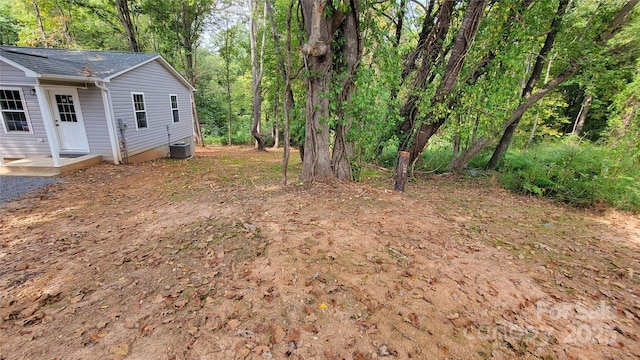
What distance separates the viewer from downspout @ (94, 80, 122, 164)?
8223 mm

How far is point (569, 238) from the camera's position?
3.96 meters

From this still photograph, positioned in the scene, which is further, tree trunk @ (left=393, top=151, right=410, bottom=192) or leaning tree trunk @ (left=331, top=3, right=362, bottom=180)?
tree trunk @ (left=393, top=151, right=410, bottom=192)

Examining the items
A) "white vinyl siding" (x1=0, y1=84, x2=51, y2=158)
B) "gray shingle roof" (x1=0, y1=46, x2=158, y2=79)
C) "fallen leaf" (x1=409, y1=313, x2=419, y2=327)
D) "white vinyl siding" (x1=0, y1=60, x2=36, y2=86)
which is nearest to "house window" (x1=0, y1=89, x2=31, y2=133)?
"white vinyl siding" (x1=0, y1=84, x2=51, y2=158)

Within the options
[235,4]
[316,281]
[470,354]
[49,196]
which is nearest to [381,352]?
[470,354]

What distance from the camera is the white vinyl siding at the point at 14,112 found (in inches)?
303

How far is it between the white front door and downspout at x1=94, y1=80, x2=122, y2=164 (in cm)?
77

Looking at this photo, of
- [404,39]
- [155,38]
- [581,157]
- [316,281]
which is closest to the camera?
[316,281]

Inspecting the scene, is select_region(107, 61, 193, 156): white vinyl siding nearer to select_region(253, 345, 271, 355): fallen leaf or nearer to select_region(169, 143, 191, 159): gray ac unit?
select_region(169, 143, 191, 159): gray ac unit

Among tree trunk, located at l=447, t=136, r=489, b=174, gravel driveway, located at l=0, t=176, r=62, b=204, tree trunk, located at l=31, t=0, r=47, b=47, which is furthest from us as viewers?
tree trunk, located at l=31, t=0, r=47, b=47

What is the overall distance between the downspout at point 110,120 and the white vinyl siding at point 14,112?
76.7 inches

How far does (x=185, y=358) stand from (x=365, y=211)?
2.98 meters

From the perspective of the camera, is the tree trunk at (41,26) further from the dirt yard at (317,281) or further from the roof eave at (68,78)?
the dirt yard at (317,281)

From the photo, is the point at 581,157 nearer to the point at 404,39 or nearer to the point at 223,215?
the point at 404,39

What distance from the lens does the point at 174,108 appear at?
12281 mm
